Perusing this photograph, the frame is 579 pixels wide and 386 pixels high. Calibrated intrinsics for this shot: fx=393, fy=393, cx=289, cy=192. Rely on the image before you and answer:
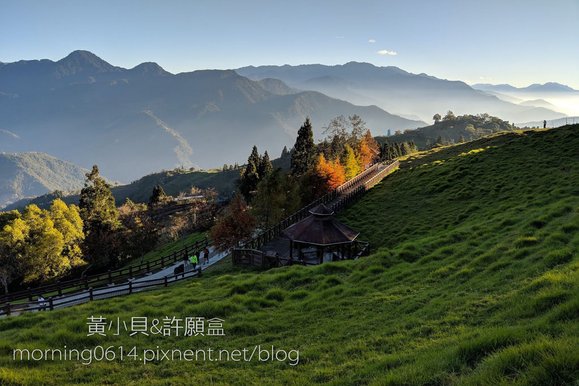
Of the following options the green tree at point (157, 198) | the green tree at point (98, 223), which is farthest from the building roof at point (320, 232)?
the green tree at point (157, 198)

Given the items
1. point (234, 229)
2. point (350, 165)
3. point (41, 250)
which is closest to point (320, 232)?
point (234, 229)

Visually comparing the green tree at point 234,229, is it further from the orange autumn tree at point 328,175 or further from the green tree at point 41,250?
the green tree at point 41,250

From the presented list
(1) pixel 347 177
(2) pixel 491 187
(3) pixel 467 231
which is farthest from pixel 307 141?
(3) pixel 467 231

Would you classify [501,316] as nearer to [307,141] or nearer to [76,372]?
[76,372]

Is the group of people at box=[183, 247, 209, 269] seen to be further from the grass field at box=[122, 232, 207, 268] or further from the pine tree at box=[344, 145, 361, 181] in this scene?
the pine tree at box=[344, 145, 361, 181]

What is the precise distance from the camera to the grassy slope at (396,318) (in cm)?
685

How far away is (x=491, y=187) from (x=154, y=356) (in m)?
32.6

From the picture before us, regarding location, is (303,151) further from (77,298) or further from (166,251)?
(77,298)

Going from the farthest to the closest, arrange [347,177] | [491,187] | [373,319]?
[347,177]
[491,187]
[373,319]

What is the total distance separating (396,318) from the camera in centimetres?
1138

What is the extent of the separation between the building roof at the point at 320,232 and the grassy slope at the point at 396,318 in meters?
6.21

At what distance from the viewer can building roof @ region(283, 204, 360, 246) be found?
25656 mm

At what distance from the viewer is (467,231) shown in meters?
21.3

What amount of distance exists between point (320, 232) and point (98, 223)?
44.5m
